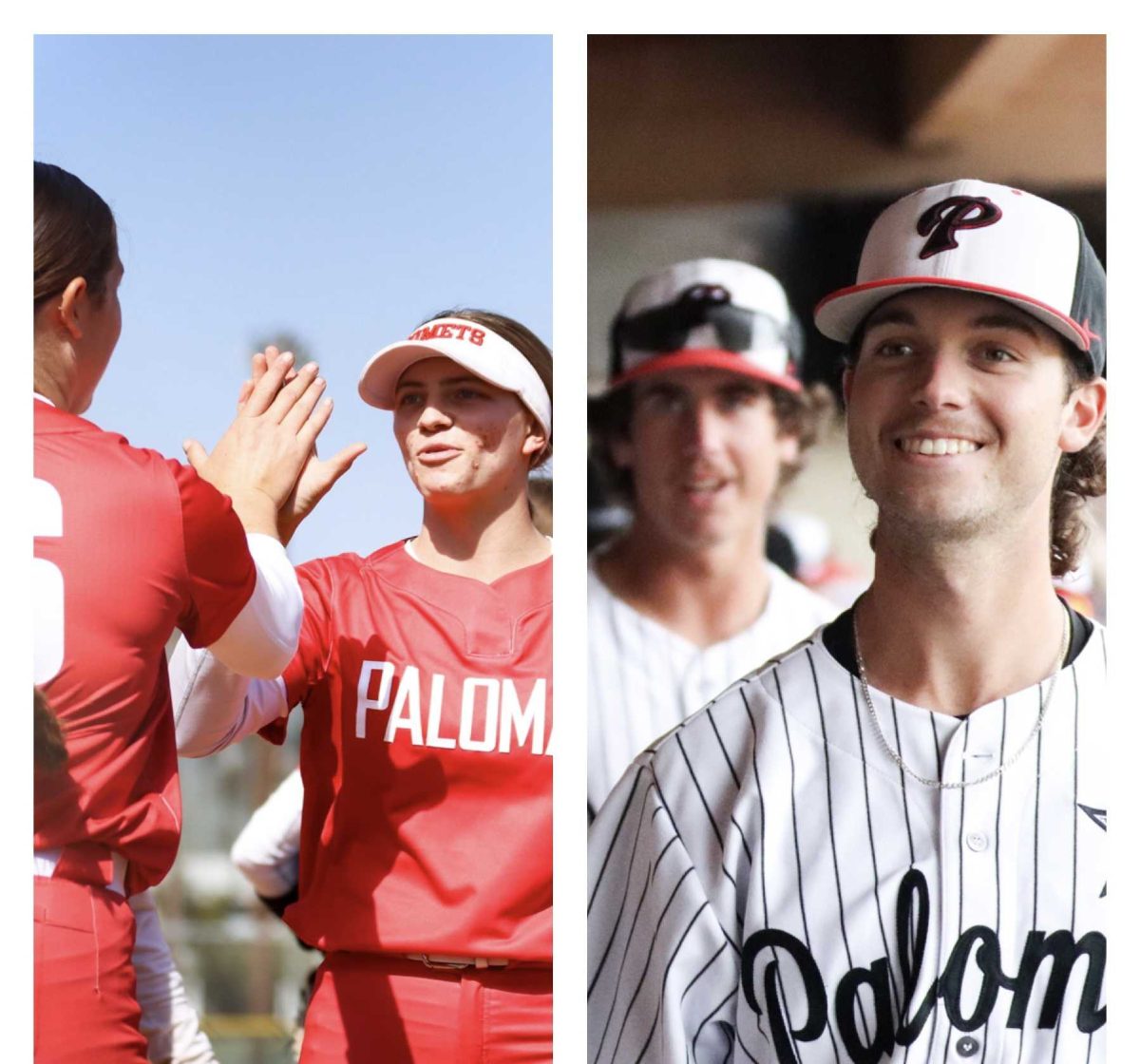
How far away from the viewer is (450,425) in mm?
2438

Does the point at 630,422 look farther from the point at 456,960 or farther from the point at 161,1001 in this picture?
the point at 161,1001

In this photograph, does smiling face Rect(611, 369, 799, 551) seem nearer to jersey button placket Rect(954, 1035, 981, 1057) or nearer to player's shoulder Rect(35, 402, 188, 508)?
player's shoulder Rect(35, 402, 188, 508)

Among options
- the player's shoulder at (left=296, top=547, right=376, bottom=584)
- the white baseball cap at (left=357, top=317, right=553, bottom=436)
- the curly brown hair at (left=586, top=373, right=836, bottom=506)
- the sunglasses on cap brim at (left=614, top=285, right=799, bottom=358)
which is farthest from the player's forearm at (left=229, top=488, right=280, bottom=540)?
the sunglasses on cap brim at (left=614, top=285, right=799, bottom=358)

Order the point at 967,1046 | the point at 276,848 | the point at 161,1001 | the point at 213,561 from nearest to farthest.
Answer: the point at 213,561 → the point at 967,1046 → the point at 161,1001 → the point at 276,848

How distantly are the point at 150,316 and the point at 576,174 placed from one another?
2.27 feet

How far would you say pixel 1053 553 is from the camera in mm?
2463

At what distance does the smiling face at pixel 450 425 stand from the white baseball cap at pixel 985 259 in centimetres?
53

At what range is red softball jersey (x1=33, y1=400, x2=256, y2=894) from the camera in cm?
222

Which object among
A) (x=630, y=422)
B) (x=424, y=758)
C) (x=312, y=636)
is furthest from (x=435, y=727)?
(x=630, y=422)

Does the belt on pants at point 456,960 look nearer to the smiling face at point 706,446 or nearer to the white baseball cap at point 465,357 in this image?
the smiling face at point 706,446

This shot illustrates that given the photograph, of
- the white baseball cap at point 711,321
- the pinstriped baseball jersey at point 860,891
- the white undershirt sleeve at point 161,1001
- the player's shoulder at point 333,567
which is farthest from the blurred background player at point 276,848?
the white baseball cap at point 711,321

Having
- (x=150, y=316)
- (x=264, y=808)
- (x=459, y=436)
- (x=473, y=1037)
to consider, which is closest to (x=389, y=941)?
(x=473, y=1037)

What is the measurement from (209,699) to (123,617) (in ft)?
0.68
